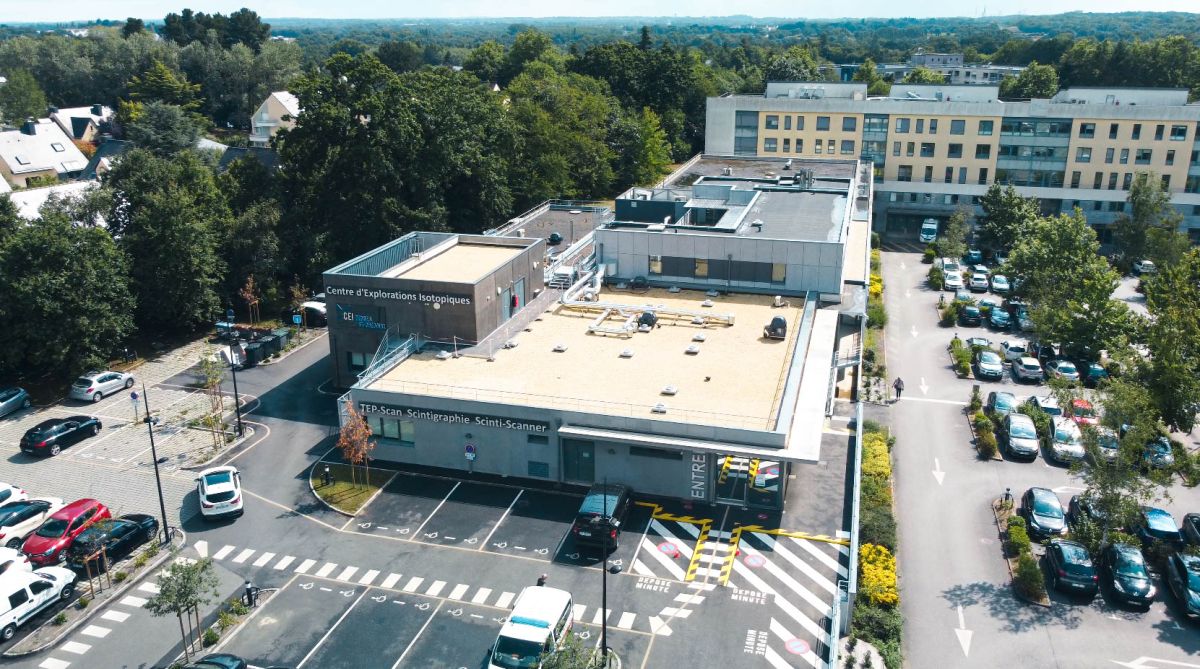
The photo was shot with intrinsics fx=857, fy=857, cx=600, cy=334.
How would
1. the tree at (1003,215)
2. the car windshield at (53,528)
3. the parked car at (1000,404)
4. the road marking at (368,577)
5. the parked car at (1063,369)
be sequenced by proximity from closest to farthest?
the road marking at (368,577), the car windshield at (53,528), the parked car at (1000,404), the parked car at (1063,369), the tree at (1003,215)

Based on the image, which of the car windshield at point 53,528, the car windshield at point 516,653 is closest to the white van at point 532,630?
the car windshield at point 516,653

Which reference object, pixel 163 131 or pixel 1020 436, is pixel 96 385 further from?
pixel 163 131

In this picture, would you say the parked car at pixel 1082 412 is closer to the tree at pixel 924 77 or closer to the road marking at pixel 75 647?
the road marking at pixel 75 647

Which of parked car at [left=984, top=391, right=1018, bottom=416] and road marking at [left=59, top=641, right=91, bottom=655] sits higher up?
parked car at [left=984, top=391, right=1018, bottom=416]

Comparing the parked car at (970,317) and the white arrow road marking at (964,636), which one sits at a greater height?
the parked car at (970,317)

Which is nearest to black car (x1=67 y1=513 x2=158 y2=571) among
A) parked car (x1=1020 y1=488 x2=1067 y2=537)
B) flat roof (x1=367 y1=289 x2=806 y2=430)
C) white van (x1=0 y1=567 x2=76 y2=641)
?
white van (x1=0 y1=567 x2=76 y2=641)

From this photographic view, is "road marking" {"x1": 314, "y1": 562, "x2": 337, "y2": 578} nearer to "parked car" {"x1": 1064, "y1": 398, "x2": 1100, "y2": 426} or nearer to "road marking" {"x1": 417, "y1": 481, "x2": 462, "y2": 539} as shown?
"road marking" {"x1": 417, "y1": 481, "x2": 462, "y2": 539}

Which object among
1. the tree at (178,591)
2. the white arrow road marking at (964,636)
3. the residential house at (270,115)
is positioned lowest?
the white arrow road marking at (964,636)

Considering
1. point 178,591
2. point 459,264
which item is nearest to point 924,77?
point 459,264
